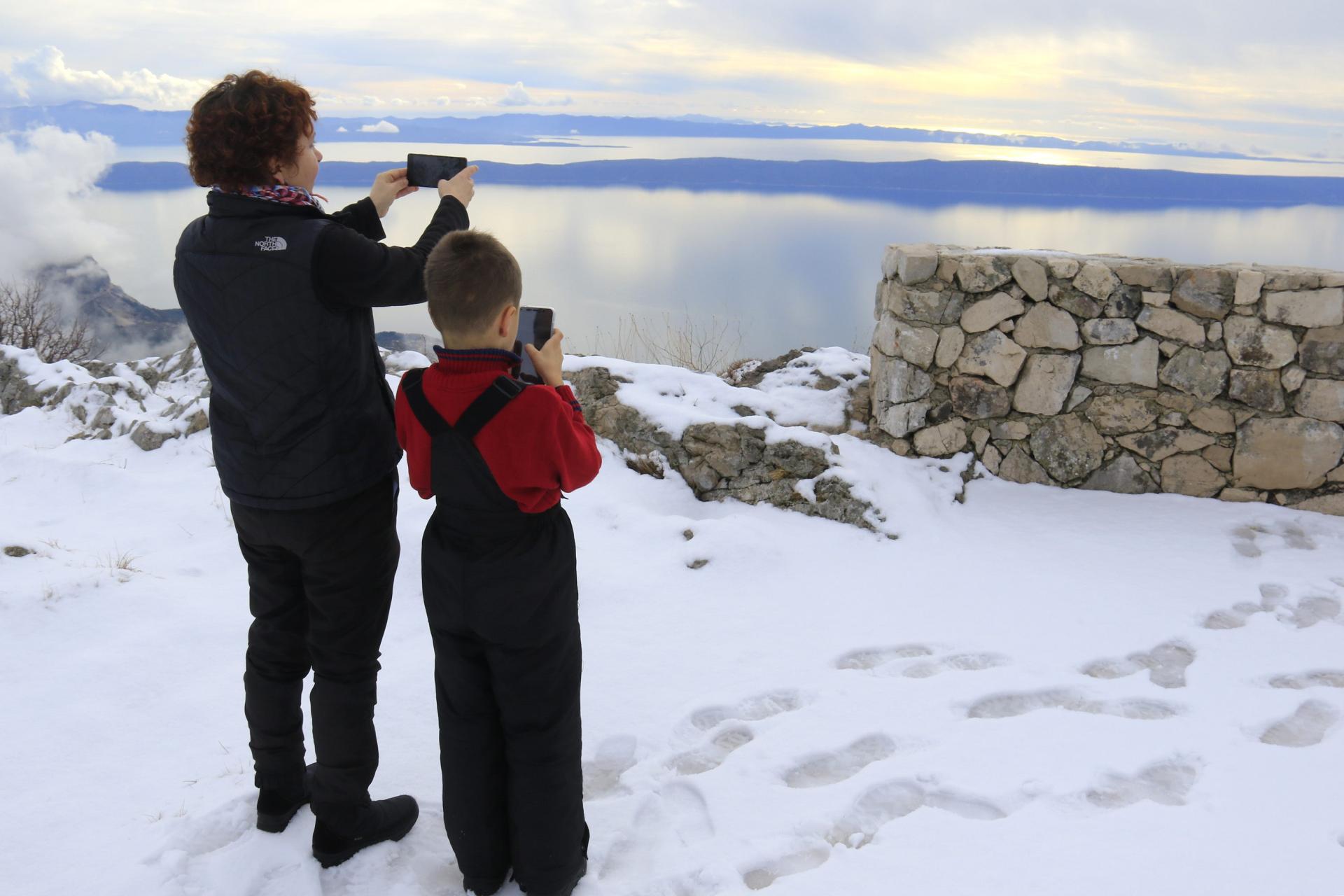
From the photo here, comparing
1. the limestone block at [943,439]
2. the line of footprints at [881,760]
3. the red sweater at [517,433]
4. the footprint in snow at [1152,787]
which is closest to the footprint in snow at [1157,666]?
the line of footprints at [881,760]

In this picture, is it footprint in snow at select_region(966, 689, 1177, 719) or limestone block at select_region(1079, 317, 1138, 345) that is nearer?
footprint in snow at select_region(966, 689, 1177, 719)

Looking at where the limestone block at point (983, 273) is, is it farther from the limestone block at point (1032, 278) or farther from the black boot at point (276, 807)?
the black boot at point (276, 807)

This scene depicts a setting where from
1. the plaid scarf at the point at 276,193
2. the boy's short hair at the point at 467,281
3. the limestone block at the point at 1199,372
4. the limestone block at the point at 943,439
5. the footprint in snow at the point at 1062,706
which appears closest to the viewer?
the boy's short hair at the point at 467,281

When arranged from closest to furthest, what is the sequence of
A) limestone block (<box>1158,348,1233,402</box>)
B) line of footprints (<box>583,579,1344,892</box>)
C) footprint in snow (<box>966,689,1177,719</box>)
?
1. line of footprints (<box>583,579,1344,892</box>)
2. footprint in snow (<box>966,689,1177,719</box>)
3. limestone block (<box>1158,348,1233,402</box>)

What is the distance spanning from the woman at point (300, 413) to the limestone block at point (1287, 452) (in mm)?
4592

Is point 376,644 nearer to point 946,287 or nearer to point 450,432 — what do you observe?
point 450,432

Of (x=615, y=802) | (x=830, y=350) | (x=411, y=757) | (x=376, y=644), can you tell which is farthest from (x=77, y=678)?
(x=830, y=350)

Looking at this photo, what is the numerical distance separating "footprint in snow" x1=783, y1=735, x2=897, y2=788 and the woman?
3.96 ft

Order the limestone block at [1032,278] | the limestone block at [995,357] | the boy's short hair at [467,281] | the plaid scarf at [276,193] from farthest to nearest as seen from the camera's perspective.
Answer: the limestone block at [995,357] < the limestone block at [1032,278] < the plaid scarf at [276,193] < the boy's short hair at [467,281]

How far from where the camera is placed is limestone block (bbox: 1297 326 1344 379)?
15.5 feet

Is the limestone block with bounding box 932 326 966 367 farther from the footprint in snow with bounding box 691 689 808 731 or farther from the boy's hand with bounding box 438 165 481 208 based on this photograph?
the boy's hand with bounding box 438 165 481 208

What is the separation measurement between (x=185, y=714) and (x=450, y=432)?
1.83 m

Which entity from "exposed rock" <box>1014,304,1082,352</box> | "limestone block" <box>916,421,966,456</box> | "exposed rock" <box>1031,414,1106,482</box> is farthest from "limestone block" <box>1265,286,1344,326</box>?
"limestone block" <box>916,421,966,456</box>

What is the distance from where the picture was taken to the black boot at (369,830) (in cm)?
230
